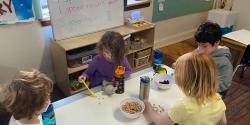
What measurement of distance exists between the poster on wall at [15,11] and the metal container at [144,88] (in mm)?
1461

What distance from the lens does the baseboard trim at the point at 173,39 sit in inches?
142

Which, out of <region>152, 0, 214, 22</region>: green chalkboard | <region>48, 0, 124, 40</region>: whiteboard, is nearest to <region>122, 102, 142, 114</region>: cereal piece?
<region>48, 0, 124, 40</region>: whiteboard

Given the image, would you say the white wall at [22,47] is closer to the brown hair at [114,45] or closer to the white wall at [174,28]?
the brown hair at [114,45]

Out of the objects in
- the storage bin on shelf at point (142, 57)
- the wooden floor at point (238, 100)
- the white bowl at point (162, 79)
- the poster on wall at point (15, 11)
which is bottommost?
the wooden floor at point (238, 100)

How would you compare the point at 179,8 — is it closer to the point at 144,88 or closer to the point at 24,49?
the point at 24,49

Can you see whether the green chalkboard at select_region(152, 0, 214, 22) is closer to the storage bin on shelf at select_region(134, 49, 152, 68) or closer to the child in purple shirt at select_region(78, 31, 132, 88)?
the storage bin on shelf at select_region(134, 49, 152, 68)

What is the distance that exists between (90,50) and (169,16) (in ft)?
5.42

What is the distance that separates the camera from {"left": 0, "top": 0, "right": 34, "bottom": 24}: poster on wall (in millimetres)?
2008

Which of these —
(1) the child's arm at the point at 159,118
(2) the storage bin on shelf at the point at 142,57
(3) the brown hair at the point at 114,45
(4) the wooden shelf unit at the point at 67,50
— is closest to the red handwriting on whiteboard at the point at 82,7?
(4) the wooden shelf unit at the point at 67,50

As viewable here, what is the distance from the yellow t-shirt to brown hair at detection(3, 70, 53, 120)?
601 millimetres

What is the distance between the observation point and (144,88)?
1242mm

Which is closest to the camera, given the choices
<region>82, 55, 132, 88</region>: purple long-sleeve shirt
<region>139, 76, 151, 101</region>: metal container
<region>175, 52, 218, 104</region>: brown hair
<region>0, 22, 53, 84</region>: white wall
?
<region>175, 52, 218, 104</region>: brown hair

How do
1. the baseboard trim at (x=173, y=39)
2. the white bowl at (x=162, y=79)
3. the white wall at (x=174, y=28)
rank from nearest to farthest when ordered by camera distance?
the white bowl at (x=162, y=79)
the white wall at (x=174, y=28)
the baseboard trim at (x=173, y=39)

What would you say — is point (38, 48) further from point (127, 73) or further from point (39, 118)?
point (39, 118)
